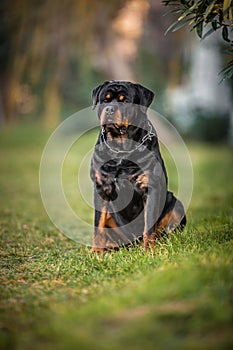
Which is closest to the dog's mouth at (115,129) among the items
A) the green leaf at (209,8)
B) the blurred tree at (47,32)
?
the green leaf at (209,8)

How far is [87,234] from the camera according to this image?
5355 mm

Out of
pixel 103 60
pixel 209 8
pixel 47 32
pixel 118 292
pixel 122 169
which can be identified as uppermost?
pixel 47 32

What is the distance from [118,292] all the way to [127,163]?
48.8 inches

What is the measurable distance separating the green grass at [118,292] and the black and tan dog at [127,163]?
0.99 feet

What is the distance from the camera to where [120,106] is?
12.9ft

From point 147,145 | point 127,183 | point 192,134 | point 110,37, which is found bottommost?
point 192,134

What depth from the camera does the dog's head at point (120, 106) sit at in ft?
12.8

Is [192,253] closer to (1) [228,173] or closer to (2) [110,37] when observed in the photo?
(1) [228,173]

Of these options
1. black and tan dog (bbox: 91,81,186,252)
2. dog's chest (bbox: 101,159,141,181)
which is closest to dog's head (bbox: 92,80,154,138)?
black and tan dog (bbox: 91,81,186,252)

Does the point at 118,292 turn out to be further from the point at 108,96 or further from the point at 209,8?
the point at 209,8

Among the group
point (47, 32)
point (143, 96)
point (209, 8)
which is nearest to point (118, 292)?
point (143, 96)

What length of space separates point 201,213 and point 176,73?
14.7 feet

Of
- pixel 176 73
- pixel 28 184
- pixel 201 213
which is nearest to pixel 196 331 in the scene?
pixel 201 213

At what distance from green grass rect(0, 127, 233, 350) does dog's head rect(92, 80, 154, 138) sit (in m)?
0.95
